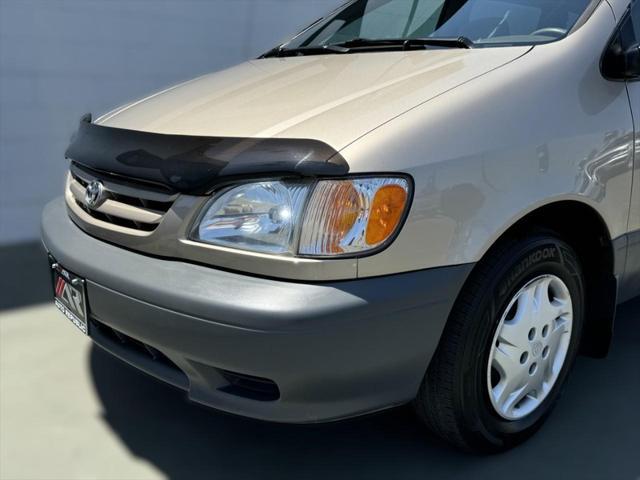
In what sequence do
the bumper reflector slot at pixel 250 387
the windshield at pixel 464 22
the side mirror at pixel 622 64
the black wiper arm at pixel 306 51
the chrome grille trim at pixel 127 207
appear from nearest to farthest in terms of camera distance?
the bumper reflector slot at pixel 250 387
the chrome grille trim at pixel 127 207
the side mirror at pixel 622 64
the windshield at pixel 464 22
the black wiper arm at pixel 306 51

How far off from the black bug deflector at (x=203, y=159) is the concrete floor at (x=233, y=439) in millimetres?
818

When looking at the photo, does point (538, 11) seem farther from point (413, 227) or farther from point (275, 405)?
point (275, 405)

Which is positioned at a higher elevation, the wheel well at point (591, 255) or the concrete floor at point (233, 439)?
the wheel well at point (591, 255)

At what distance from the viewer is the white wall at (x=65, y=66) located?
3.80 m

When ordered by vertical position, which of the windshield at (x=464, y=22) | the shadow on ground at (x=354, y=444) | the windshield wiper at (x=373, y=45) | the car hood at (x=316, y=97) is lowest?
the shadow on ground at (x=354, y=444)

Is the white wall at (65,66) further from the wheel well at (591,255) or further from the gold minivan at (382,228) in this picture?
the wheel well at (591,255)

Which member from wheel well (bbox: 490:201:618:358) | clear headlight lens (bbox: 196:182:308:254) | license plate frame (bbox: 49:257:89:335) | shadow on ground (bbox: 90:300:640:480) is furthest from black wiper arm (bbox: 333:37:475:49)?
license plate frame (bbox: 49:257:89:335)

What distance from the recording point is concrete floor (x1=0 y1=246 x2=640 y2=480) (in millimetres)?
1968

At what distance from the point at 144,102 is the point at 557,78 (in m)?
1.42

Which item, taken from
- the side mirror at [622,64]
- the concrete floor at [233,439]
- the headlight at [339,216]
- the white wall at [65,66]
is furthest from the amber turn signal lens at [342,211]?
the white wall at [65,66]

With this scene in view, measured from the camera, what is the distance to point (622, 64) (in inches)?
78.3

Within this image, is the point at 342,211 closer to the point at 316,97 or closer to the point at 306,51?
the point at 316,97

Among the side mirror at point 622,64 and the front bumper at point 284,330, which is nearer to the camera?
the front bumper at point 284,330

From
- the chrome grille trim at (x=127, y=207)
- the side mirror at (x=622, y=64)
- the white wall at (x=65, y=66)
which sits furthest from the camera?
the white wall at (x=65, y=66)
